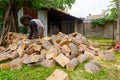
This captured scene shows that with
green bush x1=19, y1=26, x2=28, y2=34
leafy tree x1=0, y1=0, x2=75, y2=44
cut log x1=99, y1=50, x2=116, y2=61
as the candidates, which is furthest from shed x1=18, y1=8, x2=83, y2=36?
cut log x1=99, y1=50, x2=116, y2=61

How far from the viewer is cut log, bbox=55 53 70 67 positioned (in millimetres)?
5827

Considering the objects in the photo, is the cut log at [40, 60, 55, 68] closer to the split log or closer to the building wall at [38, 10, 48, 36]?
the split log

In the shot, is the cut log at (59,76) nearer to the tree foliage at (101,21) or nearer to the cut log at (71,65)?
the cut log at (71,65)

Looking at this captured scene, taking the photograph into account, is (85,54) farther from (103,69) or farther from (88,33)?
(88,33)

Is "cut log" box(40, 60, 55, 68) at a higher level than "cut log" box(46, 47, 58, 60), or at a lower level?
lower

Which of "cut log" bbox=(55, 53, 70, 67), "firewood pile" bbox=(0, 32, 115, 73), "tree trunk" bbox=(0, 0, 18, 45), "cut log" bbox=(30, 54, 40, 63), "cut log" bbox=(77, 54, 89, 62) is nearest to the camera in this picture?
"cut log" bbox=(55, 53, 70, 67)

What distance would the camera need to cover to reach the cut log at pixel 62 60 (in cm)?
583

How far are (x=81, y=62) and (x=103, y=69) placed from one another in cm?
58

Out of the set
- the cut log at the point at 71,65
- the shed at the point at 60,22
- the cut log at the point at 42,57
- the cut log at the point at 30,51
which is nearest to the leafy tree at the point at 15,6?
the cut log at the point at 30,51

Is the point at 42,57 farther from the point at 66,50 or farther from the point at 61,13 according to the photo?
the point at 61,13

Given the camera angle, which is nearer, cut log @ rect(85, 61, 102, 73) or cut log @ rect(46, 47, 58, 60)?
cut log @ rect(85, 61, 102, 73)

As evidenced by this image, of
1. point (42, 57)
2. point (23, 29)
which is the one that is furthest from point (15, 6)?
point (42, 57)

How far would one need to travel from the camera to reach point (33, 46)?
272 inches

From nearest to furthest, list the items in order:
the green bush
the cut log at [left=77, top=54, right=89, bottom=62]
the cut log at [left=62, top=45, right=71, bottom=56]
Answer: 1. the cut log at [left=77, top=54, right=89, bottom=62]
2. the cut log at [left=62, top=45, right=71, bottom=56]
3. the green bush
